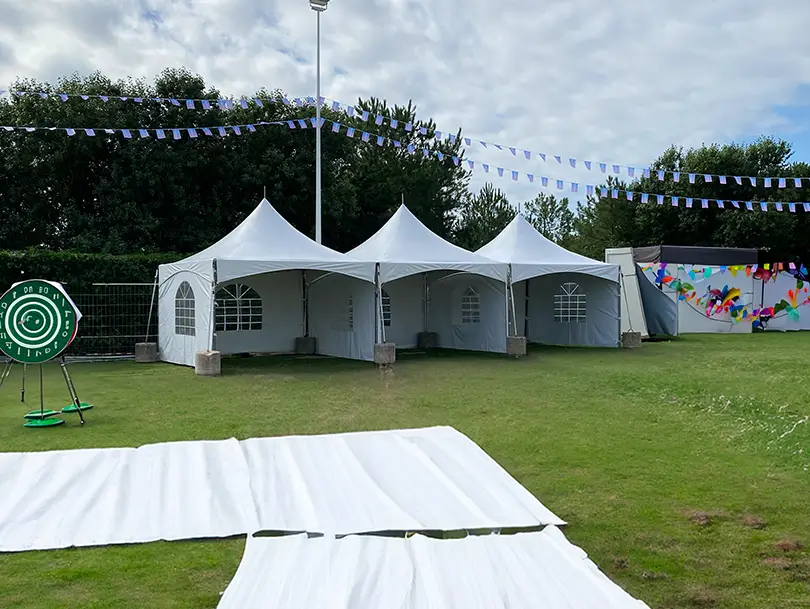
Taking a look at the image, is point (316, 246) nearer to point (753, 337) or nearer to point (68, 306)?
point (68, 306)

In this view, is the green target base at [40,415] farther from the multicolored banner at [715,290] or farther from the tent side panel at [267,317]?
the multicolored banner at [715,290]

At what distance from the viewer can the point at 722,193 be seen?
29344mm

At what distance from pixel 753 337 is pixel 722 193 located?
12.1 m

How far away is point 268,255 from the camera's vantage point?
12164 mm

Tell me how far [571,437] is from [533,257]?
8656 millimetres

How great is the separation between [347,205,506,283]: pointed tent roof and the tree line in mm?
2778

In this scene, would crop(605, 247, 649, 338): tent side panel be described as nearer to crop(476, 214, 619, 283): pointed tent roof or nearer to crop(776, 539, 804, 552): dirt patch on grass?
crop(476, 214, 619, 283): pointed tent roof

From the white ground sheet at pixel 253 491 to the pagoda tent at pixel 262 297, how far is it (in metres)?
6.31

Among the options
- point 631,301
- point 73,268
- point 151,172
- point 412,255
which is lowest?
point 631,301

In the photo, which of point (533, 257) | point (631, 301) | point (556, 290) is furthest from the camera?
point (631, 301)

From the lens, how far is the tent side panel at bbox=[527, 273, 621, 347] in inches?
609

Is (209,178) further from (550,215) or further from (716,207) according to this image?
(550,215)

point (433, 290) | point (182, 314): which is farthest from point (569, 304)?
point (182, 314)

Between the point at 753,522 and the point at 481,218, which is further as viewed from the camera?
the point at 481,218
